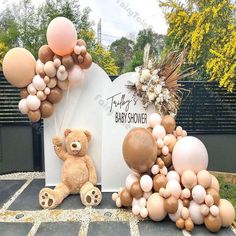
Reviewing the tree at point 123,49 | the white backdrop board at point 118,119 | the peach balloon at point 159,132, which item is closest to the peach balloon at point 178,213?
the peach balloon at point 159,132

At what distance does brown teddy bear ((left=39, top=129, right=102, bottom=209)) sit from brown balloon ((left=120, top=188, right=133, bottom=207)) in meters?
0.28

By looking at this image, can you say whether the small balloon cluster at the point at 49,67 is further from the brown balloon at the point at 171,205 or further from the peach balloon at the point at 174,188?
the brown balloon at the point at 171,205

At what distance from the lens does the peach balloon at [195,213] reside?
289 centimetres

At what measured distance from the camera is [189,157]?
303 cm

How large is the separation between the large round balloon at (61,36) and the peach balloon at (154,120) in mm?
1233

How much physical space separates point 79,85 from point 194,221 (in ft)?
6.83

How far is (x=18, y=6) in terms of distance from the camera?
7.82 m

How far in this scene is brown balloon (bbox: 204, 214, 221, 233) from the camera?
9.20 ft

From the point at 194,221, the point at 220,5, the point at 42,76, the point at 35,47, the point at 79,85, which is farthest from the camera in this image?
the point at 35,47

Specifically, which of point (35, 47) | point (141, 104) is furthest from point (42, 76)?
point (35, 47)

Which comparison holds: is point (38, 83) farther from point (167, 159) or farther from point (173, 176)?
point (173, 176)

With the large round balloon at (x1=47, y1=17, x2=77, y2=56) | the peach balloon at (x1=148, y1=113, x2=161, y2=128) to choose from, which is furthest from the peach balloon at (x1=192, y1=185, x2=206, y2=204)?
the large round balloon at (x1=47, y1=17, x2=77, y2=56)

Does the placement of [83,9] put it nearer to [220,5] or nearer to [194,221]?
[220,5]

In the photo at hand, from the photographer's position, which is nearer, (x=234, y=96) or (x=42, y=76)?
(x=42, y=76)
